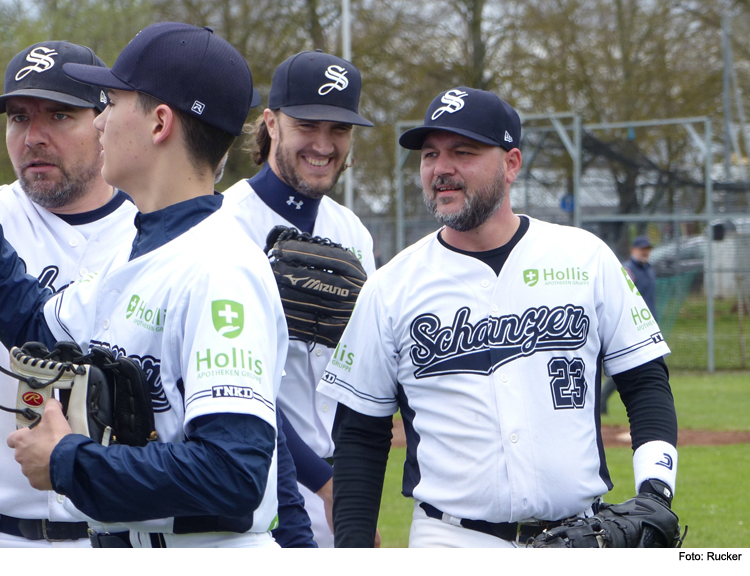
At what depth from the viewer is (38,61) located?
9.75ft

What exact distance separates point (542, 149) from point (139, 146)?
48.6ft

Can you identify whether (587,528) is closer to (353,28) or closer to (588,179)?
(588,179)

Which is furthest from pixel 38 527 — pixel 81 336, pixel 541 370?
pixel 541 370

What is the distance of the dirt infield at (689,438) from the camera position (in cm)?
988

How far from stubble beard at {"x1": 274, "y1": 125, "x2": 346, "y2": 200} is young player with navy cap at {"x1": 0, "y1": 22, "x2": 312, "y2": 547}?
1283 millimetres

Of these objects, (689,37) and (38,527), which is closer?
(38,527)

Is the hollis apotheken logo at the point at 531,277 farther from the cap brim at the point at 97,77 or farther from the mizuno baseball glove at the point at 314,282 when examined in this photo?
the cap brim at the point at 97,77

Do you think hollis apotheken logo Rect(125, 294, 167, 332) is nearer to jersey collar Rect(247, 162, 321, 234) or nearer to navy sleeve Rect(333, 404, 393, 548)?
navy sleeve Rect(333, 404, 393, 548)

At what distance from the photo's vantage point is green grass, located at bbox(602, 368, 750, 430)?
440 inches

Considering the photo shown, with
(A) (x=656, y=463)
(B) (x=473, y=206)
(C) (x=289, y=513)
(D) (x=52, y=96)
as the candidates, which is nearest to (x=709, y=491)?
(A) (x=656, y=463)

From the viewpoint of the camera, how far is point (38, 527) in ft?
8.63

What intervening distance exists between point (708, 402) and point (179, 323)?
12010 mm

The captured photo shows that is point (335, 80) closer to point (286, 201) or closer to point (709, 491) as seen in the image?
point (286, 201)

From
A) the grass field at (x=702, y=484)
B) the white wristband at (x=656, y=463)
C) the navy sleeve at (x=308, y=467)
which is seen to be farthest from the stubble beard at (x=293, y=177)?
the grass field at (x=702, y=484)
